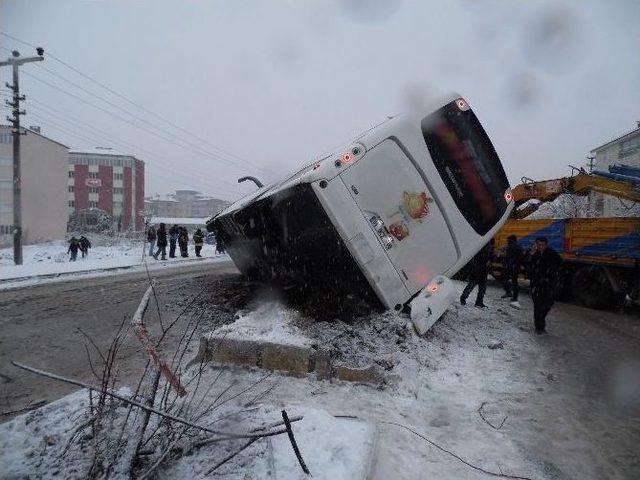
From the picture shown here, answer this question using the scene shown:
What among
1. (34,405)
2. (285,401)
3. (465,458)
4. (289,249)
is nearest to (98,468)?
(285,401)

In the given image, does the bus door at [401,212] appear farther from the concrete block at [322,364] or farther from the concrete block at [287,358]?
the concrete block at [287,358]

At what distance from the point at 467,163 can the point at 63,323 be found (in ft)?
21.1

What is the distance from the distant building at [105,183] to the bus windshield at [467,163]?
2688 inches

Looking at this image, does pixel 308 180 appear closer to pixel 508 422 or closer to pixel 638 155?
pixel 508 422

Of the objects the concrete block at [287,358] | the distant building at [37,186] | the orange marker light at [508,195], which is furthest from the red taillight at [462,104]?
the distant building at [37,186]

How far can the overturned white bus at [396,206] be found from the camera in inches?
179

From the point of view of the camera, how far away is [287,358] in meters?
4.12

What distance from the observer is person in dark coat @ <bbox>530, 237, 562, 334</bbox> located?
6480 millimetres

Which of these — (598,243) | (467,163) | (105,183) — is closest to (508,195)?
(467,163)

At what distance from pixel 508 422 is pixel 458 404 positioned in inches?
17.5

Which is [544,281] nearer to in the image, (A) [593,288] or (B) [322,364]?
(A) [593,288]

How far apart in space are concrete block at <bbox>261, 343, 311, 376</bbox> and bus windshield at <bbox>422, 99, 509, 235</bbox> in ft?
8.75

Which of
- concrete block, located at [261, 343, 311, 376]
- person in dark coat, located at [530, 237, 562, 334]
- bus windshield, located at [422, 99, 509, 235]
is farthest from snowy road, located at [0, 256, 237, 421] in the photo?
person in dark coat, located at [530, 237, 562, 334]

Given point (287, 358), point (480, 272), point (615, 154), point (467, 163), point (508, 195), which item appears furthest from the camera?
point (615, 154)
